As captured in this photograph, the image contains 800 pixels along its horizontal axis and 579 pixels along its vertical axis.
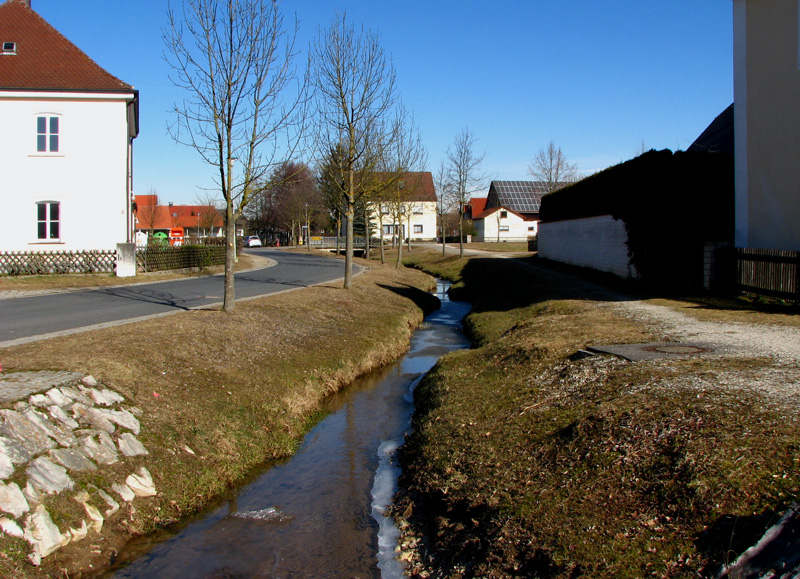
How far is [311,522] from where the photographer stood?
675cm

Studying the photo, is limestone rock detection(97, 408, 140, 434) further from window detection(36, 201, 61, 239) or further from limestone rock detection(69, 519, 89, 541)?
window detection(36, 201, 61, 239)

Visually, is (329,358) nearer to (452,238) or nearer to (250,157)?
(250,157)

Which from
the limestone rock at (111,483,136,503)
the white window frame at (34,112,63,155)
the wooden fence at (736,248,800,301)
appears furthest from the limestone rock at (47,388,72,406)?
the white window frame at (34,112,63,155)

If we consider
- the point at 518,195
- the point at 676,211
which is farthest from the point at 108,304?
the point at 518,195

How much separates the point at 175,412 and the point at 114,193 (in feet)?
69.6

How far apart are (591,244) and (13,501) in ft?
78.8

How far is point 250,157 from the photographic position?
13.7 metres

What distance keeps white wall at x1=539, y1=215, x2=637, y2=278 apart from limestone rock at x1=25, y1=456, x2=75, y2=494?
18.6m

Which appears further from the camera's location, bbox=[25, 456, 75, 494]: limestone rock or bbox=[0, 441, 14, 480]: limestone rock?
bbox=[25, 456, 75, 494]: limestone rock

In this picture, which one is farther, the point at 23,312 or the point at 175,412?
the point at 23,312

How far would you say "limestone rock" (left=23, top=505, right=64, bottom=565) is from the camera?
524cm

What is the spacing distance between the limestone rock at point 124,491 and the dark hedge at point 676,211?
51.7ft

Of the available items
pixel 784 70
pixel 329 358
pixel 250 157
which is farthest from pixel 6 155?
pixel 784 70

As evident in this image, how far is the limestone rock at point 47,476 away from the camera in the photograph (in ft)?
18.9
